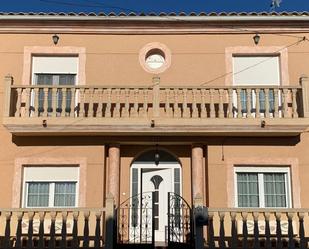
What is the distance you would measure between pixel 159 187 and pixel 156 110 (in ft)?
7.28

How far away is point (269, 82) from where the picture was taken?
1391 centimetres

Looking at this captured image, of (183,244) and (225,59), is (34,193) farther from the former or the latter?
(225,59)

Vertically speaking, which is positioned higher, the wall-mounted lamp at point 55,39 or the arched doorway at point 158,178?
the wall-mounted lamp at point 55,39

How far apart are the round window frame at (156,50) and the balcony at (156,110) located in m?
0.88

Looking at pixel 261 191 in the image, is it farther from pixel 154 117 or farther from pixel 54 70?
pixel 54 70

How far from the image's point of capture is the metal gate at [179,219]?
12430mm

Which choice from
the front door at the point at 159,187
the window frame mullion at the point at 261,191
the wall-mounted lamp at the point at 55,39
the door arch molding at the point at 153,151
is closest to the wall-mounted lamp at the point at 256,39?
the window frame mullion at the point at 261,191

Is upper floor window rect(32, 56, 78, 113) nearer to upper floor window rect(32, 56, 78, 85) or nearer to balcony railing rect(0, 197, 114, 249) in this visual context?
upper floor window rect(32, 56, 78, 85)

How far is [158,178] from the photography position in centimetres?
1391

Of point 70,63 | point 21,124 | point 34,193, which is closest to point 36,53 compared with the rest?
point 70,63

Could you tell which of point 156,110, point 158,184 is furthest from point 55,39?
point 158,184

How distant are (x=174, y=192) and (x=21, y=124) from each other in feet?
14.0

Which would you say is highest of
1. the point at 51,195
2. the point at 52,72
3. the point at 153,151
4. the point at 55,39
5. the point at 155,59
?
the point at 55,39

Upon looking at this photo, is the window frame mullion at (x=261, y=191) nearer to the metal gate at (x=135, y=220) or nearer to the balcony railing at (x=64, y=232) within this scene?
the metal gate at (x=135, y=220)
